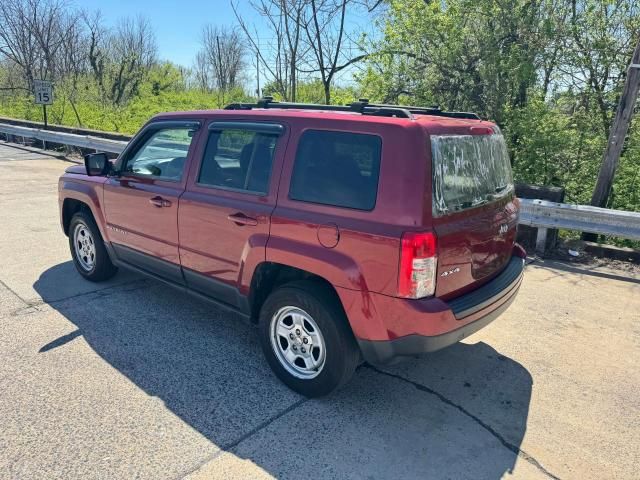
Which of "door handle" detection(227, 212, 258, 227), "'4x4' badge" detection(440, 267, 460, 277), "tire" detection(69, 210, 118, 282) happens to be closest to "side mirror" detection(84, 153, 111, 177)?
"tire" detection(69, 210, 118, 282)

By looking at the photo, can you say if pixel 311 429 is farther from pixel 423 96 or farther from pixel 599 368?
pixel 423 96

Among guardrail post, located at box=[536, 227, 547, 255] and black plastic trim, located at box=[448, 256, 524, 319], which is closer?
black plastic trim, located at box=[448, 256, 524, 319]

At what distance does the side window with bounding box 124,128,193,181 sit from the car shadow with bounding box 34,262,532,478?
1.27 metres

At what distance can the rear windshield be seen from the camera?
108 inches

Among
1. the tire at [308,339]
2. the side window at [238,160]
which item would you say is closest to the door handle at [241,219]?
the side window at [238,160]

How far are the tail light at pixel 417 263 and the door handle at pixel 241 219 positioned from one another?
112 centimetres

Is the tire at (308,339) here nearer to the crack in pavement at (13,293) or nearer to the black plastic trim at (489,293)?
the black plastic trim at (489,293)

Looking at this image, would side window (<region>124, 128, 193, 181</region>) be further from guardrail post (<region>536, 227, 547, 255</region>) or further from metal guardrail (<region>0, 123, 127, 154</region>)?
metal guardrail (<region>0, 123, 127, 154</region>)

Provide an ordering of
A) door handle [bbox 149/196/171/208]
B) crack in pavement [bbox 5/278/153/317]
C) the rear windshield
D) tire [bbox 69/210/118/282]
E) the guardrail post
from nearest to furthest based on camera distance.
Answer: the rear windshield
door handle [bbox 149/196/171/208]
crack in pavement [bbox 5/278/153/317]
tire [bbox 69/210/118/282]
the guardrail post

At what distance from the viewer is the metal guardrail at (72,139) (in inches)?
487

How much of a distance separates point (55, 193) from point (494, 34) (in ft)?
28.6

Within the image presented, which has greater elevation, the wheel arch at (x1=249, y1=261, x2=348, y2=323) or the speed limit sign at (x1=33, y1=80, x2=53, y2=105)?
the speed limit sign at (x1=33, y1=80, x2=53, y2=105)

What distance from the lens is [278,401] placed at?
3.12 metres

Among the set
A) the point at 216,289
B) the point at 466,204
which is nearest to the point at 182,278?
the point at 216,289
